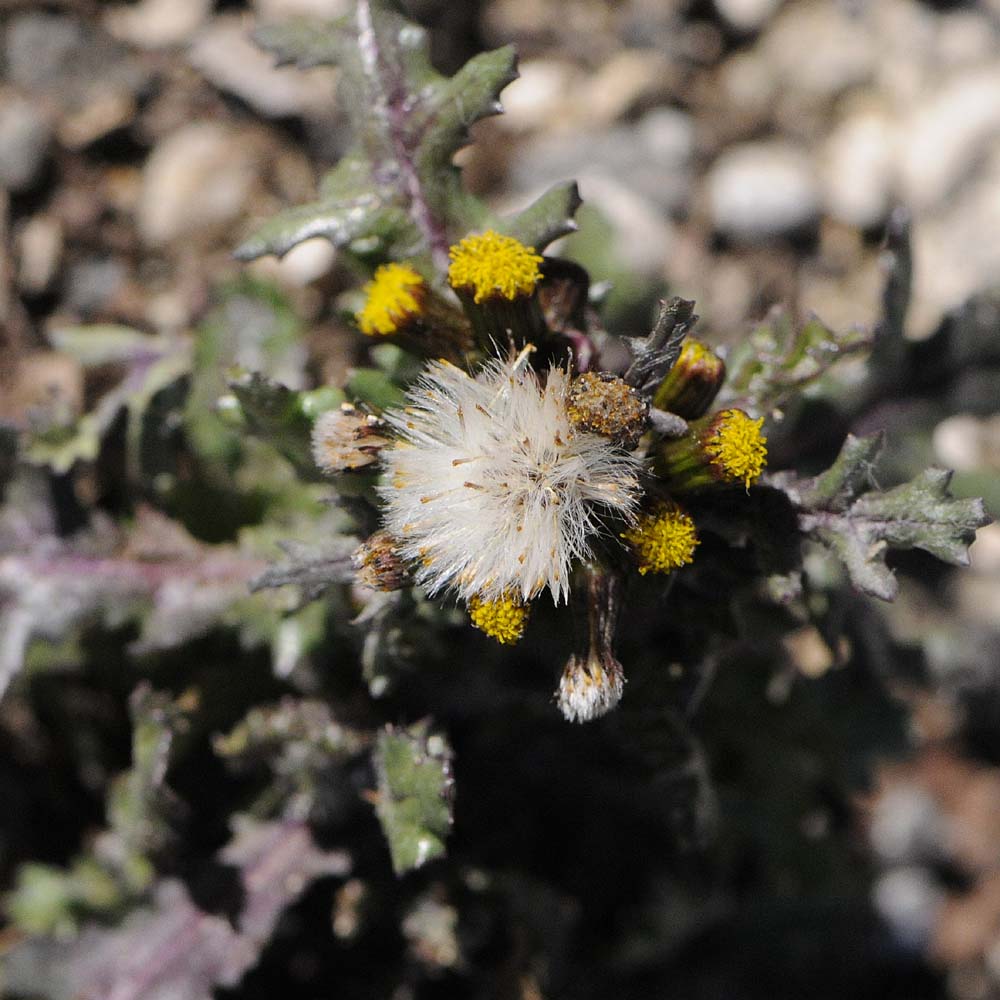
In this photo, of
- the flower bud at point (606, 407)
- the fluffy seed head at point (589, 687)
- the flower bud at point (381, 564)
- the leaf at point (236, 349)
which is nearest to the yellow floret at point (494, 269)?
the flower bud at point (606, 407)

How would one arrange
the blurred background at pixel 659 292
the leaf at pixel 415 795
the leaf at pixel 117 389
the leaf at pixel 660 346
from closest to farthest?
the leaf at pixel 660 346, the leaf at pixel 415 795, the leaf at pixel 117 389, the blurred background at pixel 659 292

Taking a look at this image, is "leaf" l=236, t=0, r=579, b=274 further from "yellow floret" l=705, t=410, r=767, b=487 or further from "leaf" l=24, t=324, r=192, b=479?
"leaf" l=24, t=324, r=192, b=479

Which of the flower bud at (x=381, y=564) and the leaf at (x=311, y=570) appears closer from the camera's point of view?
the flower bud at (x=381, y=564)

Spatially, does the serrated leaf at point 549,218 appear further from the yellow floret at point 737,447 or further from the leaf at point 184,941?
the leaf at point 184,941

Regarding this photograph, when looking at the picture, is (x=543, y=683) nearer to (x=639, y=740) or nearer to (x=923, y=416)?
(x=639, y=740)

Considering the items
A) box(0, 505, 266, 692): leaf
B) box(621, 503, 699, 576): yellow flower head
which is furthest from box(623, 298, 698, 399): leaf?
box(0, 505, 266, 692): leaf

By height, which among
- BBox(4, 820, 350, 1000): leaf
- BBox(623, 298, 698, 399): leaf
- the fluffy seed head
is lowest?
BBox(4, 820, 350, 1000): leaf
